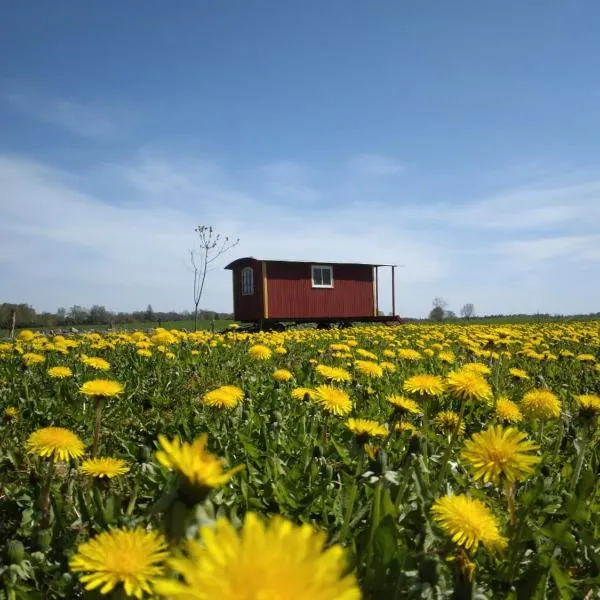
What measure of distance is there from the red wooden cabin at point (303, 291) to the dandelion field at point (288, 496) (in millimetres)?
18366

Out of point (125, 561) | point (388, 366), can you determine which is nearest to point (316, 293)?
point (388, 366)

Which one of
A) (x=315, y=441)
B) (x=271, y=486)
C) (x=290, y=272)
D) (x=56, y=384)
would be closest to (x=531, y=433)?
(x=315, y=441)

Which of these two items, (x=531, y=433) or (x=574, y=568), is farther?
(x=531, y=433)

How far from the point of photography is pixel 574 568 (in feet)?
5.49

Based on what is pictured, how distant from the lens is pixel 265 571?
51 centimetres

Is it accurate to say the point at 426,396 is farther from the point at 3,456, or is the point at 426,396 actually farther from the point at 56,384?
the point at 56,384

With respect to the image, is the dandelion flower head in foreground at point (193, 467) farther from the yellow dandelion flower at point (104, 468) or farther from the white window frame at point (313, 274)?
the white window frame at point (313, 274)

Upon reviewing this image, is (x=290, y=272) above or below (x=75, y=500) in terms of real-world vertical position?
above

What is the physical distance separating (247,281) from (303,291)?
271 cm

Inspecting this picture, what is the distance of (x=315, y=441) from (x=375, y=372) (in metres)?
0.83

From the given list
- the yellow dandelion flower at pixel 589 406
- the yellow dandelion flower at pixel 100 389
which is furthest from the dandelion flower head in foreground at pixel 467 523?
the yellow dandelion flower at pixel 100 389

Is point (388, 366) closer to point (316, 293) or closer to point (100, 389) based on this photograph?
point (100, 389)

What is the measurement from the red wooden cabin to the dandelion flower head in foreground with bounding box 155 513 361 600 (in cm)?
2136

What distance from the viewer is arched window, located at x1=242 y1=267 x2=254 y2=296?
23359mm
